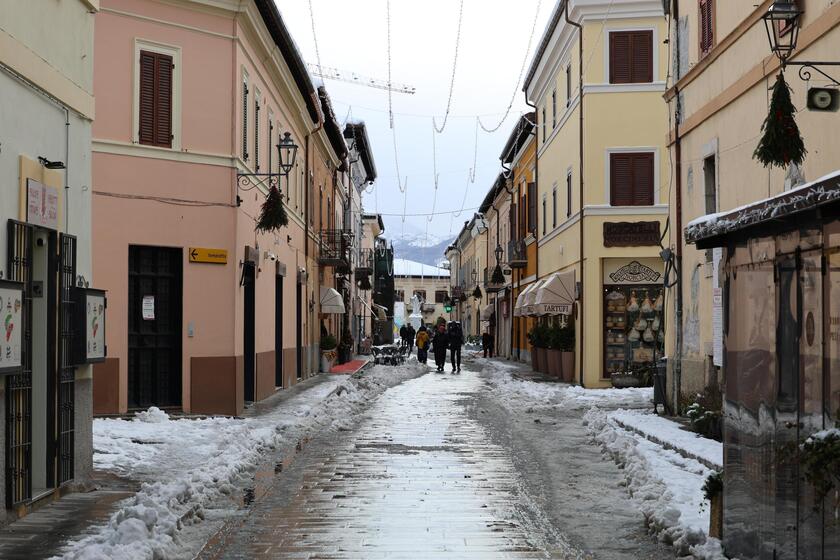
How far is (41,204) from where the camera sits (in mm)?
9195

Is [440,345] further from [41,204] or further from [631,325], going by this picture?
[41,204]

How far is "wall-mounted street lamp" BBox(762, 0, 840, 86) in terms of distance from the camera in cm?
1124

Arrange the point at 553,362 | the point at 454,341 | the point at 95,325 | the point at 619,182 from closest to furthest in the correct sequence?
the point at 95,325
the point at 619,182
the point at 553,362
the point at 454,341

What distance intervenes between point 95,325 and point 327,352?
25.9 metres

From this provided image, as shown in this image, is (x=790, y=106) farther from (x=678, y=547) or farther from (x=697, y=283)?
(x=697, y=283)

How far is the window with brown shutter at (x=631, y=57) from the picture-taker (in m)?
27.9

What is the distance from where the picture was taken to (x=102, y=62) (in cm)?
1733

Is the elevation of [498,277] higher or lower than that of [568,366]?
higher

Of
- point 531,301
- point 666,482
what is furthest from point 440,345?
point 666,482

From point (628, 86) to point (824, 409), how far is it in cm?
2323

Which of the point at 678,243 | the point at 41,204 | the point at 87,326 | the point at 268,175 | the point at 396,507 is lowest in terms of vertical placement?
the point at 396,507

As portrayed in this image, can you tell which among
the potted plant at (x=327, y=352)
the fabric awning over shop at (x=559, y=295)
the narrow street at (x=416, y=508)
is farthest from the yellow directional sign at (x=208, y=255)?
the potted plant at (x=327, y=352)

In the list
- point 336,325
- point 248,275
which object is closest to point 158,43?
point 248,275

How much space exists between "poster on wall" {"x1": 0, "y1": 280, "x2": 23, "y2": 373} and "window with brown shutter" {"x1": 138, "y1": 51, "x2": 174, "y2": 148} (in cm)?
988
